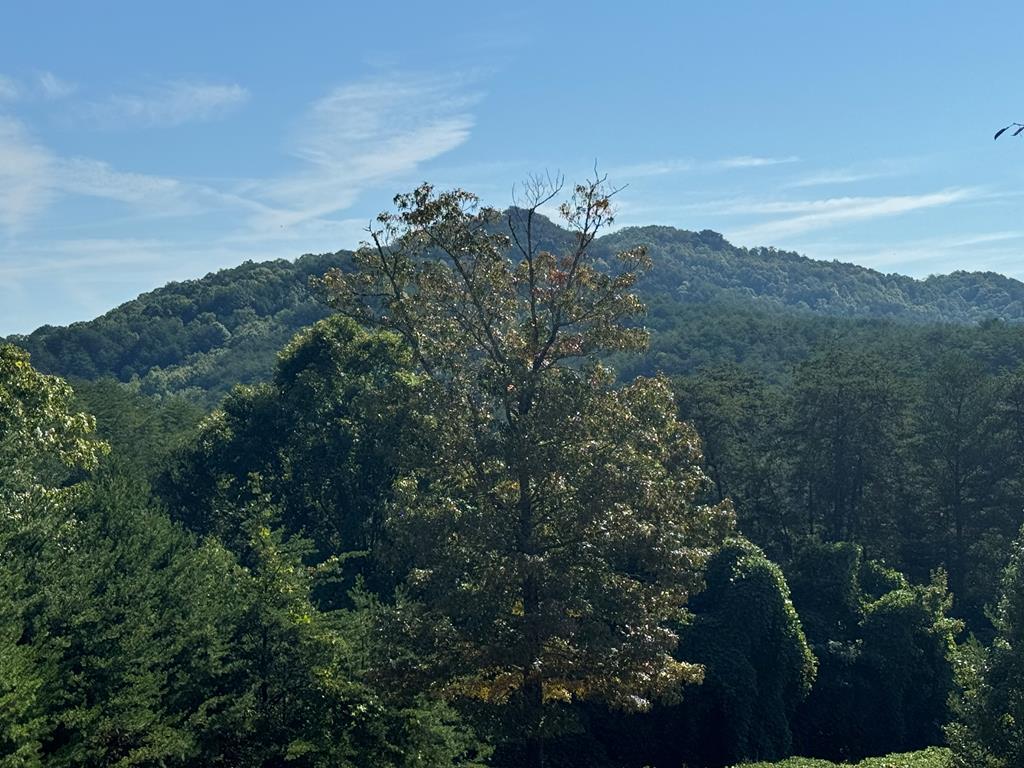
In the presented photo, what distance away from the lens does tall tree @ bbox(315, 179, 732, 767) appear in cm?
1572

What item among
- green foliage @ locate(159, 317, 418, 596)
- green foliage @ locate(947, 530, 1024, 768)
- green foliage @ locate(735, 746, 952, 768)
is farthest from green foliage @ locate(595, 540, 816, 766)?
green foliage @ locate(159, 317, 418, 596)

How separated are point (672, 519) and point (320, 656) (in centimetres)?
697

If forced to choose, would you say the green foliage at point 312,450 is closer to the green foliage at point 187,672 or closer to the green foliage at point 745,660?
the green foliage at point 187,672

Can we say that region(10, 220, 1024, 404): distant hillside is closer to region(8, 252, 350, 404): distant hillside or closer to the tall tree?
region(8, 252, 350, 404): distant hillside

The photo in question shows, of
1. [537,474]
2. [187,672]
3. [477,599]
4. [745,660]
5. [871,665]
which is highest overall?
[537,474]

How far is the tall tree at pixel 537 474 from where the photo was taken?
1572cm

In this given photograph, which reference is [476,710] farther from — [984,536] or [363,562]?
[984,536]

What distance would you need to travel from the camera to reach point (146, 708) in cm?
1538

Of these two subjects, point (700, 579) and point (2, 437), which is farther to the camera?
point (2, 437)

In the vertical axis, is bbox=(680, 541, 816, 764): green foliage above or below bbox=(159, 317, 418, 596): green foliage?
below

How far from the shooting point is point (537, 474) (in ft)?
52.9

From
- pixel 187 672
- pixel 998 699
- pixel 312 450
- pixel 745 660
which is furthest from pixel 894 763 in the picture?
pixel 312 450

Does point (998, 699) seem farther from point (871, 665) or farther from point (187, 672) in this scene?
point (187, 672)

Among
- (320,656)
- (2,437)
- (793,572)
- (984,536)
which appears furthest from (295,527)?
(984,536)
